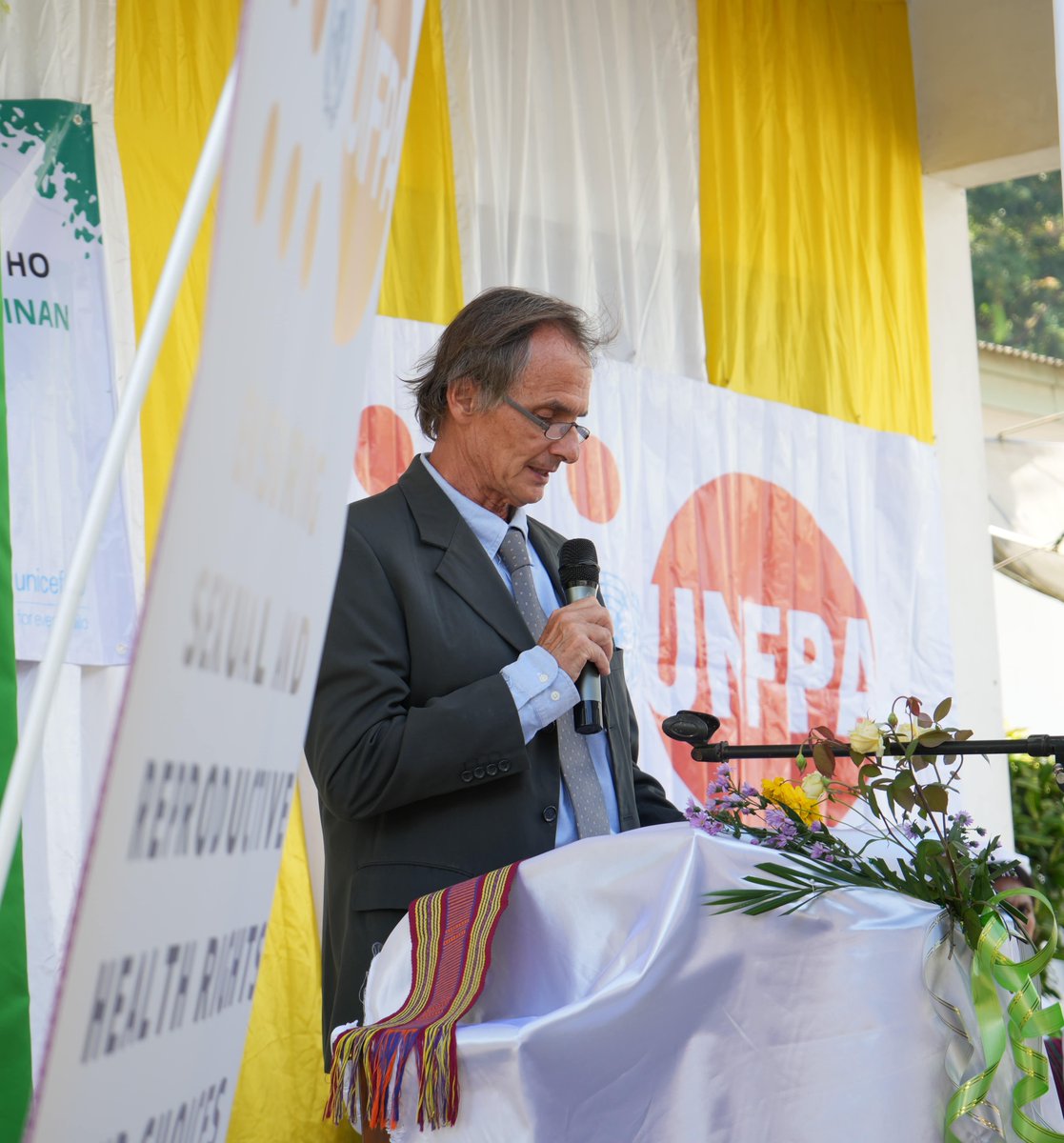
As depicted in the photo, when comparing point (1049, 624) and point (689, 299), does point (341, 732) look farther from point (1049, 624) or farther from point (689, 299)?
point (1049, 624)

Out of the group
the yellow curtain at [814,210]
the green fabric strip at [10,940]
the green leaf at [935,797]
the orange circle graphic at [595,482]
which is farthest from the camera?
the yellow curtain at [814,210]

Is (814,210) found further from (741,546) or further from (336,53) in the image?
(336,53)

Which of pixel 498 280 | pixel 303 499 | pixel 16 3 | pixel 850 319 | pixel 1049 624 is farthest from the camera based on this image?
pixel 1049 624

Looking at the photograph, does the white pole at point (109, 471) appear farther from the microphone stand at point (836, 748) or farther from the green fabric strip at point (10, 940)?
Answer: the green fabric strip at point (10, 940)

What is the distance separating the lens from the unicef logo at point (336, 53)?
94 centimetres

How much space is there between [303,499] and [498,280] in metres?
3.35

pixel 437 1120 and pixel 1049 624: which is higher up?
pixel 1049 624

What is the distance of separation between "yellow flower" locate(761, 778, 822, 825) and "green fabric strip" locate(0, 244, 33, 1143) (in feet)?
5.03

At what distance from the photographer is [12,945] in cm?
277

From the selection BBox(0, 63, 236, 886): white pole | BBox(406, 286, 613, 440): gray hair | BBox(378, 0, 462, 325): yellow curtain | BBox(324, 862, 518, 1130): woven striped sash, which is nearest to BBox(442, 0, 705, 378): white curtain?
BBox(378, 0, 462, 325): yellow curtain

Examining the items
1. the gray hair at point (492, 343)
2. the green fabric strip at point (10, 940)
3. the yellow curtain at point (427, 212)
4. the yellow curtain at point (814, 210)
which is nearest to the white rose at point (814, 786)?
the gray hair at point (492, 343)

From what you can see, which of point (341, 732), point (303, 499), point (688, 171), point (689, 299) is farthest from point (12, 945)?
point (688, 171)

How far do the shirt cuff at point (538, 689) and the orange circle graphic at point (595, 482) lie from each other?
2133 millimetres

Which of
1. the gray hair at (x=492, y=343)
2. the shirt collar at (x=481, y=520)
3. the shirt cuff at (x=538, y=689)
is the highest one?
the gray hair at (x=492, y=343)
